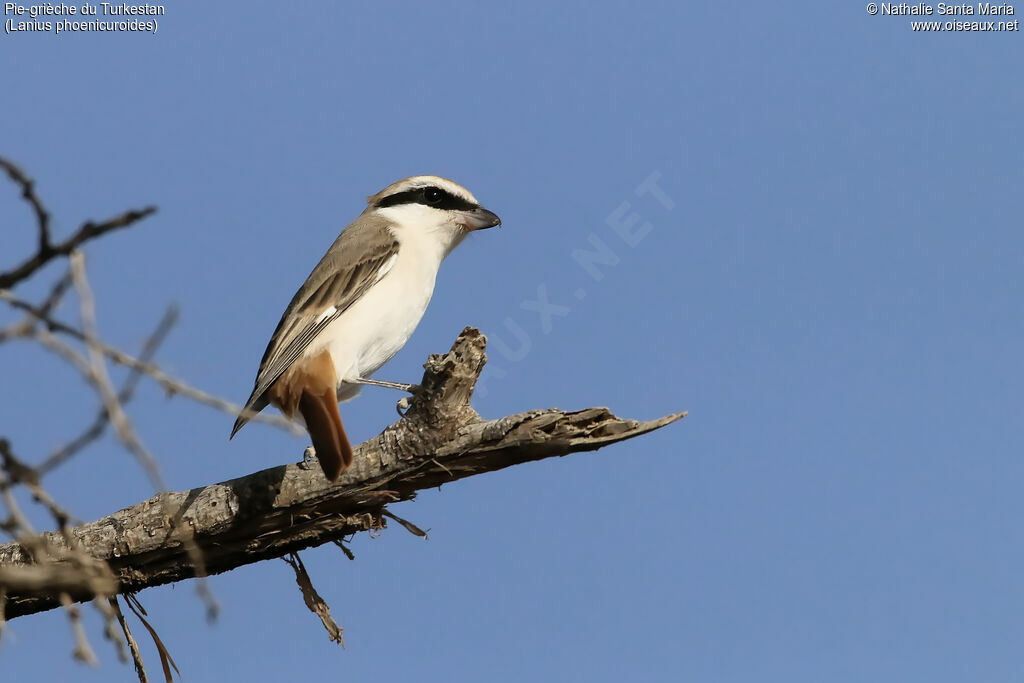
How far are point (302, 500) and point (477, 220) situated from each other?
104 inches

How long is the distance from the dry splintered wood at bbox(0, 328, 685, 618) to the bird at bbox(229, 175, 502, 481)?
24 centimetres

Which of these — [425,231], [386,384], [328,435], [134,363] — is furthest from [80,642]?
[425,231]

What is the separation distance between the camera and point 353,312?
5.97 metres

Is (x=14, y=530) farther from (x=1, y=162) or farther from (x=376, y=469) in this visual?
(x=376, y=469)

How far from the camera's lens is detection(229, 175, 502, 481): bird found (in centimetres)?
551

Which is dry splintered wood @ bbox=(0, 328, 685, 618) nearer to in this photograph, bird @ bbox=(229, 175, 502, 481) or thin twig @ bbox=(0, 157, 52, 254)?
bird @ bbox=(229, 175, 502, 481)

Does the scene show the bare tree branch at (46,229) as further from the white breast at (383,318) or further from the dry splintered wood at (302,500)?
the white breast at (383,318)

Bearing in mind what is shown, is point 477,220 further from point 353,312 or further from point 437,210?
point 353,312

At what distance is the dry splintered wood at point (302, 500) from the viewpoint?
15.9ft

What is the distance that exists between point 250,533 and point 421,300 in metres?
1.95

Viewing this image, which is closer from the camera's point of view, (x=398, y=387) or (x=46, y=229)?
(x=46, y=229)

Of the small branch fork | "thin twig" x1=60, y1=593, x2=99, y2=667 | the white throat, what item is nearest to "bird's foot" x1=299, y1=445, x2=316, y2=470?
the small branch fork

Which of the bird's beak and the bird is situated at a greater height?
the bird's beak

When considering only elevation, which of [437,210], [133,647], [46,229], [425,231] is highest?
[437,210]
